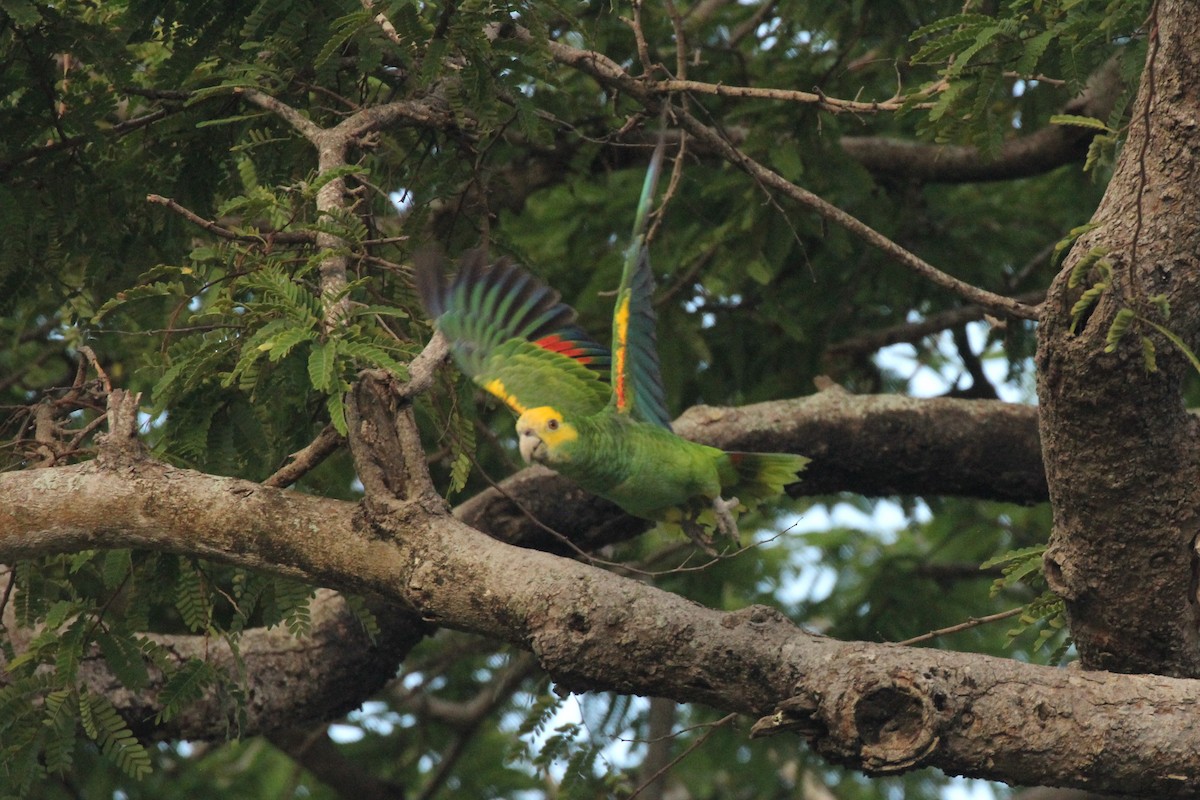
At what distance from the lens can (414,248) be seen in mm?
4273

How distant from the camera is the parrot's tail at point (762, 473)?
407 centimetres

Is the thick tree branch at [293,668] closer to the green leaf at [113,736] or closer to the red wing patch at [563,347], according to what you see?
the green leaf at [113,736]

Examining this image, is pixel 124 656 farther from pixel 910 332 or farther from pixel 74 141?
pixel 910 332

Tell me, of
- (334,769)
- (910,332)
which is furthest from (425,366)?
(334,769)

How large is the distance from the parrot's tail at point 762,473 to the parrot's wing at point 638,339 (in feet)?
1.24

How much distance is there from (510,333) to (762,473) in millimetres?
987

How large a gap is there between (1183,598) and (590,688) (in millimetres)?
1495

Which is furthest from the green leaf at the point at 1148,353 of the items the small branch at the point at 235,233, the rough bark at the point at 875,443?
the rough bark at the point at 875,443

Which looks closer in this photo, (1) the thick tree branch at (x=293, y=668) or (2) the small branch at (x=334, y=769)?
(1) the thick tree branch at (x=293, y=668)

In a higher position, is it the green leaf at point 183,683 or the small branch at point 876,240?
the small branch at point 876,240

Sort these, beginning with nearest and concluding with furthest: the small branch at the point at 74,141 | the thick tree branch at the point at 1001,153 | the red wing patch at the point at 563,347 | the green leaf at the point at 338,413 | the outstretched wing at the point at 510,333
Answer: the green leaf at the point at 338,413
the outstretched wing at the point at 510,333
the red wing patch at the point at 563,347
the small branch at the point at 74,141
the thick tree branch at the point at 1001,153

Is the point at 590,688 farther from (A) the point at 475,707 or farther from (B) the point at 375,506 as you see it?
(A) the point at 475,707

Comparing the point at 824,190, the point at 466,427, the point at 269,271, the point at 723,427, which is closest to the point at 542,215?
the point at 824,190

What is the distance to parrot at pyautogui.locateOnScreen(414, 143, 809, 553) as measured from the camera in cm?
348
